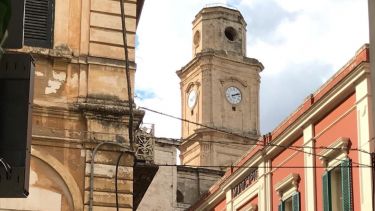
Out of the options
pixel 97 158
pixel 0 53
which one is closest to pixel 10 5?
pixel 0 53

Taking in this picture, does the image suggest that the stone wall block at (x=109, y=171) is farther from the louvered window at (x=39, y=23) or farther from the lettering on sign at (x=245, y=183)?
the lettering on sign at (x=245, y=183)

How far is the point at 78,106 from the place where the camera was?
14742 millimetres

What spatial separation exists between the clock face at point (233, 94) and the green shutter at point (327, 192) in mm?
36997

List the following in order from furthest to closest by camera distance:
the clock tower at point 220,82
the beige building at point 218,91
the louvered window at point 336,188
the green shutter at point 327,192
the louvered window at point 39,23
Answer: the clock tower at point 220,82, the beige building at point 218,91, the green shutter at point 327,192, the louvered window at point 336,188, the louvered window at point 39,23

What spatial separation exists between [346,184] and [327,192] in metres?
0.82

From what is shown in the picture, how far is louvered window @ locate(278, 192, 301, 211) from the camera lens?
778 inches

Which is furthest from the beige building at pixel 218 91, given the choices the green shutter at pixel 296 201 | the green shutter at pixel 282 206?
the green shutter at pixel 296 201

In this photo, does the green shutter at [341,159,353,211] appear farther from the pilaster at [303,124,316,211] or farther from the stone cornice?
the stone cornice

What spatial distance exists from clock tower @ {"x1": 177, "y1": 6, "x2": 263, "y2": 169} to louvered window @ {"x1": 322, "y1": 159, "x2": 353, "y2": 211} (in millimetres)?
34051

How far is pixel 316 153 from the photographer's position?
18.6 m

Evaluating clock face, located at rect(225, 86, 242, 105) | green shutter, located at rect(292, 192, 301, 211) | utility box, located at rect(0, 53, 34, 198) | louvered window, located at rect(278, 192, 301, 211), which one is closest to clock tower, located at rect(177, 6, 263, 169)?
clock face, located at rect(225, 86, 242, 105)

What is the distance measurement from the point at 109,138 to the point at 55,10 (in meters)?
2.45

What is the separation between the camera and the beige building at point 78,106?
14.5 metres

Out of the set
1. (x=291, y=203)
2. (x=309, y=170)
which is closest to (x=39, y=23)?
(x=309, y=170)
